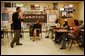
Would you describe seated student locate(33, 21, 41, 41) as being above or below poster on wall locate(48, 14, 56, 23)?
below

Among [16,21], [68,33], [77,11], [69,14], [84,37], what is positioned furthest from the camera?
[77,11]

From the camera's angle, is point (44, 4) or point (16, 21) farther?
point (44, 4)

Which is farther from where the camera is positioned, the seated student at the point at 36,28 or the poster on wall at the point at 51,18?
the poster on wall at the point at 51,18

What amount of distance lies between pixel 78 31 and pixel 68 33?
1.44 ft

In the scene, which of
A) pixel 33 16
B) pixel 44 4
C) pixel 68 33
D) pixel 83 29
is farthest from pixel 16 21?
pixel 44 4

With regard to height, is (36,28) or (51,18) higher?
(51,18)

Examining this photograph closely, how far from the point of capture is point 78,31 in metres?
6.26

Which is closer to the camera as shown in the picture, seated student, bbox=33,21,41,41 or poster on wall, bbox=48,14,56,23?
seated student, bbox=33,21,41,41

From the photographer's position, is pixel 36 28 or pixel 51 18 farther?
pixel 51 18

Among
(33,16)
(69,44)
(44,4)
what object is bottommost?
(69,44)

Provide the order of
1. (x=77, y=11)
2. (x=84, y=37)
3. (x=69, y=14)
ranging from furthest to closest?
(x=77, y=11) < (x=69, y=14) < (x=84, y=37)

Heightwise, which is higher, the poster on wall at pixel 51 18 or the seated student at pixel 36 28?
the poster on wall at pixel 51 18

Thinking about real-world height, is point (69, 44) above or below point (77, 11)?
below

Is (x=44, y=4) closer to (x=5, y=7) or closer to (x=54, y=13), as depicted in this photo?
(x=54, y=13)
